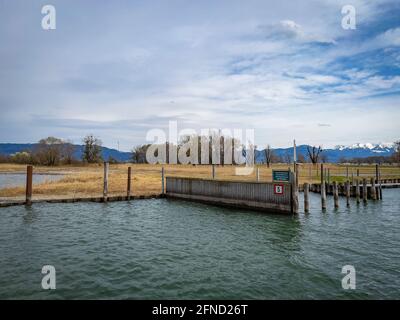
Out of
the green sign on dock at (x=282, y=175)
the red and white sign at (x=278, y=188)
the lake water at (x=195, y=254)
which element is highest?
the green sign on dock at (x=282, y=175)

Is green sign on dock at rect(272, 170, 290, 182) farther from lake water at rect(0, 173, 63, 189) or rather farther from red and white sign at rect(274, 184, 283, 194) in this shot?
lake water at rect(0, 173, 63, 189)

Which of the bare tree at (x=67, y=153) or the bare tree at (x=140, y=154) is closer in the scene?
the bare tree at (x=67, y=153)

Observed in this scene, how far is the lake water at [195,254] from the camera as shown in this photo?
880 centimetres

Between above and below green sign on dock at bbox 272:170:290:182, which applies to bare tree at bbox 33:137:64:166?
above

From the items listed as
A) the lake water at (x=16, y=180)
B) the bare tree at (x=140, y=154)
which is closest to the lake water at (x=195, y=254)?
the lake water at (x=16, y=180)

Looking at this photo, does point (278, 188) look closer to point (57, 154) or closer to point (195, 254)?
point (195, 254)

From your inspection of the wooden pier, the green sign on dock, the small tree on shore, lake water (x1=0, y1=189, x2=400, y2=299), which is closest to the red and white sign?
the wooden pier

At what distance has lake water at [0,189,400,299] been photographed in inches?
346

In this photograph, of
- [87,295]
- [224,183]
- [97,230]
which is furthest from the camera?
[224,183]

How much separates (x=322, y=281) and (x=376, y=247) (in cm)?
542

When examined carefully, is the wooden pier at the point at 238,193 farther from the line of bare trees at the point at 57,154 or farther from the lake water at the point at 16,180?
the line of bare trees at the point at 57,154

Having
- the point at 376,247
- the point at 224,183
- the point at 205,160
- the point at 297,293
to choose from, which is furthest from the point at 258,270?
the point at 205,160
